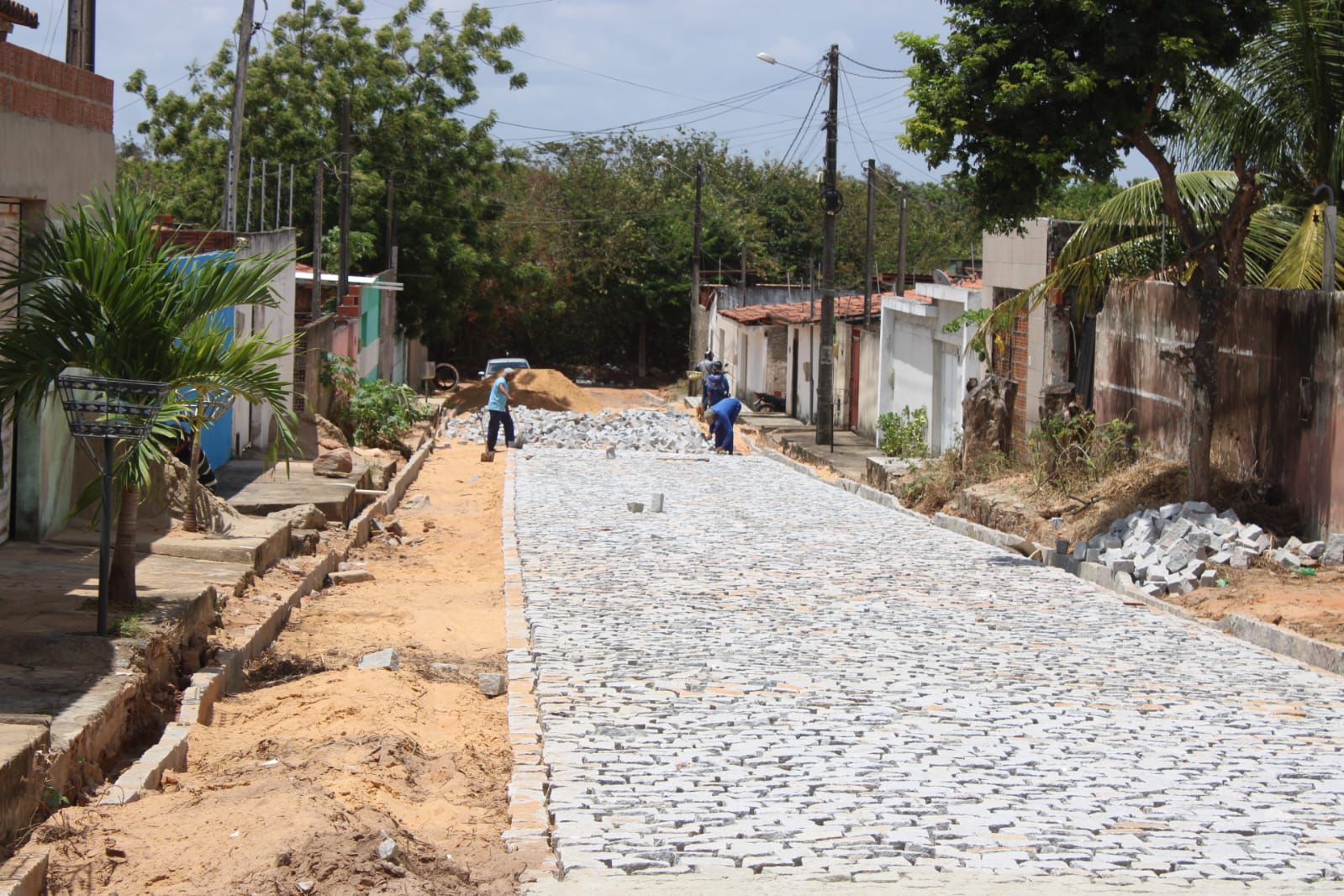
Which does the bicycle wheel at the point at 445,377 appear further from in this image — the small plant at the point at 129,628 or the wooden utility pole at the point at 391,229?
the small plant at the point at 129,628

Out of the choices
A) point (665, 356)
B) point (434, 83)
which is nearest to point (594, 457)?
point (434, 83)

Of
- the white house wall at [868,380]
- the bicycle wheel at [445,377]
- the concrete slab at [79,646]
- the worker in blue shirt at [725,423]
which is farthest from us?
the bicycle wheel at [445,377]

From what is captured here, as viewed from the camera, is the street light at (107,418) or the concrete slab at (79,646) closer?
the concrete slab at (79,646)

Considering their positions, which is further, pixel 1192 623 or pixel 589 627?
pixel 1192 623

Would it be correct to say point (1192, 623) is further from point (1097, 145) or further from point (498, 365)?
point (498, 365)

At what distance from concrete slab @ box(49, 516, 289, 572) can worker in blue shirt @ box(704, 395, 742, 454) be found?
56.5 ft

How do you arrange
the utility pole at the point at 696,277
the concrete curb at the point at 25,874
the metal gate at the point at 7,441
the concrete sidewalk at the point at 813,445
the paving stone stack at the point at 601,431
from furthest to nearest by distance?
the utility pole at the point at 696,277, the paving stone stack at the point at 601,431, the concrete sidewalk at the point at 813,445, the metal gate at the point at 7,441, the concrete curb at the point at 25,874

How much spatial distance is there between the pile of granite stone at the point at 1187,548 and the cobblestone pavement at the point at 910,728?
55 centimetres

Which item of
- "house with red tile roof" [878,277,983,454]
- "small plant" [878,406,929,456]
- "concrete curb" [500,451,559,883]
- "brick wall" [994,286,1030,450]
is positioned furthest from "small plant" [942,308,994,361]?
"concrete curb" [500,451,559,883]

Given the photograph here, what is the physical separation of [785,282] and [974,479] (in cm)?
A: 4391

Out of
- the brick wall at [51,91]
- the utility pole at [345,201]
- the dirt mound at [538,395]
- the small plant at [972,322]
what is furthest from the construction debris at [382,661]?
the dirt mound at [538,395]

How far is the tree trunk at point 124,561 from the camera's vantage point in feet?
→ 30.6

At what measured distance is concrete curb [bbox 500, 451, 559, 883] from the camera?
5816 mm

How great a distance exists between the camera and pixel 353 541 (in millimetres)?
16109
